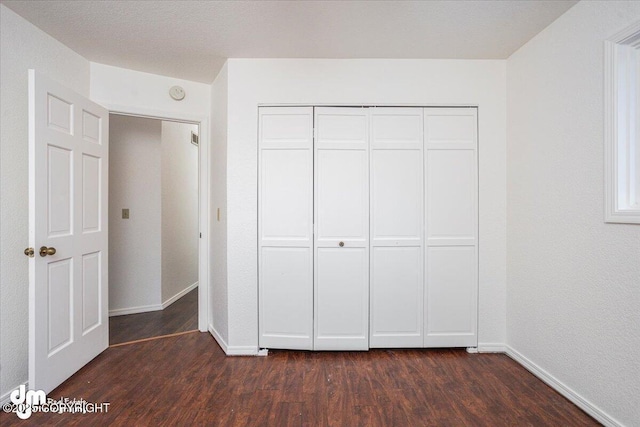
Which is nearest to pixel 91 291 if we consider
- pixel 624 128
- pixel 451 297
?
pixel 451 297

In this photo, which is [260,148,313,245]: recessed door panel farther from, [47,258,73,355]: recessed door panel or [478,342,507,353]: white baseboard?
[478,342,507,353]: white baseboard

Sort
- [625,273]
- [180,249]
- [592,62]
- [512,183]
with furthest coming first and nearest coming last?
[180,249], [512,183], [592,62], [625,273]

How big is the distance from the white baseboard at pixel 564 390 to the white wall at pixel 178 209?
148 inches

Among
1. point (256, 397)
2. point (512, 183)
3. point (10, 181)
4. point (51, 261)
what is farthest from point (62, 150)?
point (512, 183)

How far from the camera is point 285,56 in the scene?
2.40 meters

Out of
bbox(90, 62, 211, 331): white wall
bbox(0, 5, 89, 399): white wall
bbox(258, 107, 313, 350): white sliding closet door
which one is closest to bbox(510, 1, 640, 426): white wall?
bbox(258, 107, 313, 350): white sliding closet door

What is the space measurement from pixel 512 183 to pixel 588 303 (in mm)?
1019

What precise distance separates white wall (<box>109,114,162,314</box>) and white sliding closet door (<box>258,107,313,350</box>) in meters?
1.89

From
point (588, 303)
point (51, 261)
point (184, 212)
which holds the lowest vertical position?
point (588, 303)

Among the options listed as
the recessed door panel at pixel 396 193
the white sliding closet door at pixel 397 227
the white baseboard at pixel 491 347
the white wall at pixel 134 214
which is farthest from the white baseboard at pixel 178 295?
the white baseboard at pixel 491 347

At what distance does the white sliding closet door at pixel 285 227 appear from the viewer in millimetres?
2434

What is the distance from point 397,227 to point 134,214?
3.04 meters

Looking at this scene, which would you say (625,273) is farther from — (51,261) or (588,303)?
(51,261)

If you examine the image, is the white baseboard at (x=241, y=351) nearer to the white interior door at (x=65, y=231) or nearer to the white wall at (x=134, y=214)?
the white interior door at (x=65, y=231)
